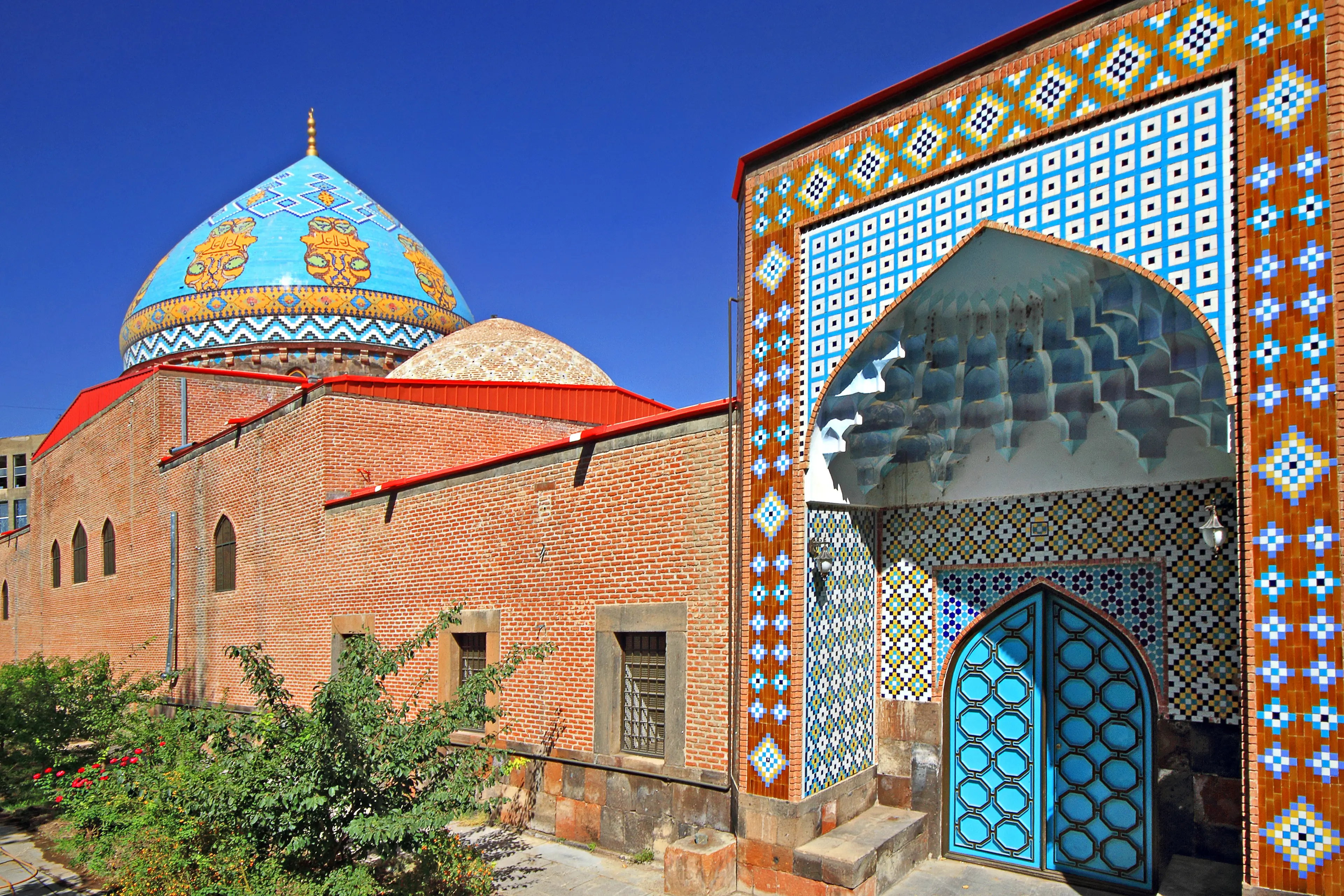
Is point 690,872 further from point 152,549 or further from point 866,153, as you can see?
point 152,549

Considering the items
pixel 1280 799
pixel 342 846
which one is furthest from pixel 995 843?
pixel 342 846

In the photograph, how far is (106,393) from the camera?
2027cm

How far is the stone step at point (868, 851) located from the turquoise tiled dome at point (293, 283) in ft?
52.1

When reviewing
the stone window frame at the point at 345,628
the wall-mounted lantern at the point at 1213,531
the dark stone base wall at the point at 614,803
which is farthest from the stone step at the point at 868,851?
the stone window frame at the point at 345,628

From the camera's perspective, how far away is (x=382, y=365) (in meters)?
20.2

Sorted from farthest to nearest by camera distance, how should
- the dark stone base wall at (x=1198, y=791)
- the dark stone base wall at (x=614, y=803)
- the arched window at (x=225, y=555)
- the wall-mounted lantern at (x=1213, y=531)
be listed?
the arched window at (x=225, y=555) < the dark stone base wall at (x=614, y=803) < the dark stone base wall at (x=1198, y=791) < the wall-mounted lantern at (x=1213, y=531)

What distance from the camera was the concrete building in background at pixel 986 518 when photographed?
Result: 4688 millimetres

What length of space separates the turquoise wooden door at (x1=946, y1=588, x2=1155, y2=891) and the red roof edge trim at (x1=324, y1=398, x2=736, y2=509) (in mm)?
2759

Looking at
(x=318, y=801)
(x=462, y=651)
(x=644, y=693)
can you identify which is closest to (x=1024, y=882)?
(x=644, y=693)

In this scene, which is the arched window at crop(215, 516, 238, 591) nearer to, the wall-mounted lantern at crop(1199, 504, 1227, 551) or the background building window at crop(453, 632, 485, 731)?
the background building window at crop(453, 632, 485, 731)

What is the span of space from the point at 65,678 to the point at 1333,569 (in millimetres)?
13824

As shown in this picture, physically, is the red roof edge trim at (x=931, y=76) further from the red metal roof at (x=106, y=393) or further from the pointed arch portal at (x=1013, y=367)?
the red metal roof at (x=106, y=393)

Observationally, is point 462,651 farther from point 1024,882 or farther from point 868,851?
point 1024,882

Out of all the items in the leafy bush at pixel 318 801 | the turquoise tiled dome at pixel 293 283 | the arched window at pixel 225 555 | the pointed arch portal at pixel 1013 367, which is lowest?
the leafy bush at pixel 318 801
